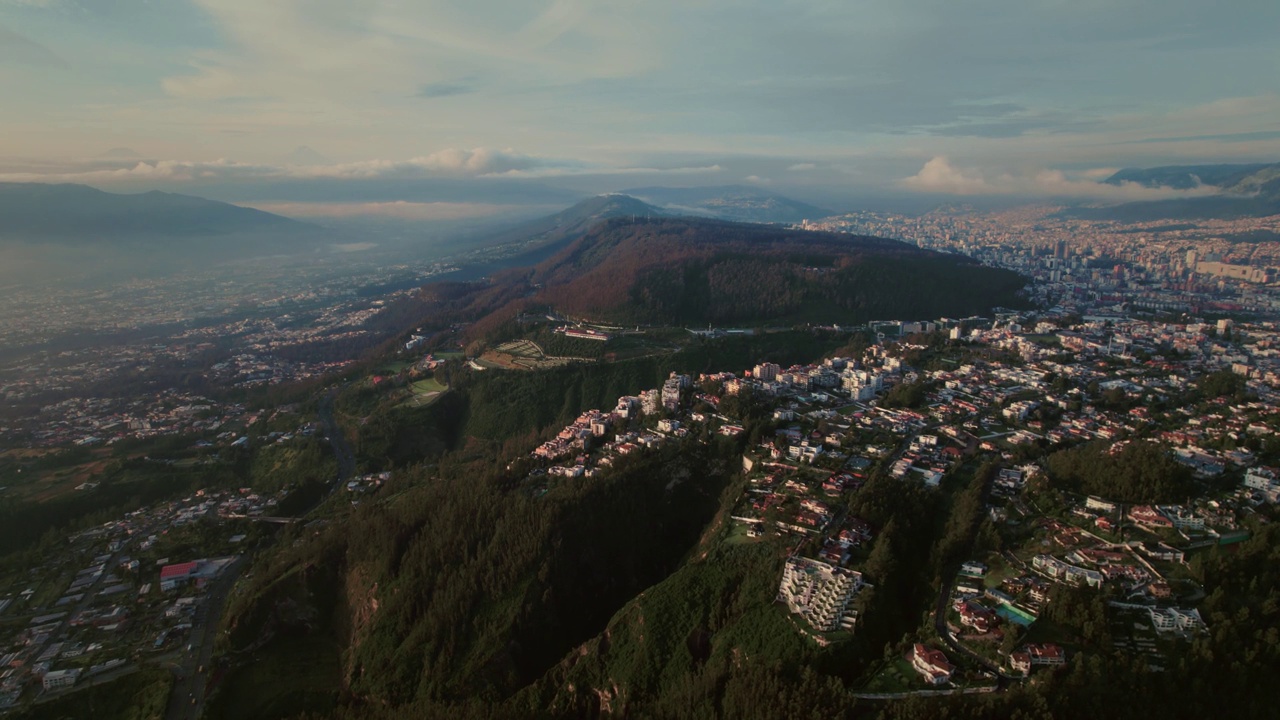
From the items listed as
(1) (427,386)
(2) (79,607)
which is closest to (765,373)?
(1) (427,386)

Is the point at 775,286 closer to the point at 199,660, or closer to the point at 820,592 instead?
the point at 820,592

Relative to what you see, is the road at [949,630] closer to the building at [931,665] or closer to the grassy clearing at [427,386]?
the building at [931,665]

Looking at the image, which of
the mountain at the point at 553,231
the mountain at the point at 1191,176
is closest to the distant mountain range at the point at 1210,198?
the mountain at the point at 1191,176

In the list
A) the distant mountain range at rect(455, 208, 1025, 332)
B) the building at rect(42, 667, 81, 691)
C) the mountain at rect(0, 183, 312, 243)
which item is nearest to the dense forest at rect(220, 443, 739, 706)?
the building at rect(42, 667, 81, 691)

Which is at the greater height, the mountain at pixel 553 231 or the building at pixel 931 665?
the mountain at pixel 553 231

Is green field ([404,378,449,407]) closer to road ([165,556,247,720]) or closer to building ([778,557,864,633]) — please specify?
road ([165,556,247,720])

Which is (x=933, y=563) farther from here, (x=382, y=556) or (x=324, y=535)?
(x=324, y=535)
